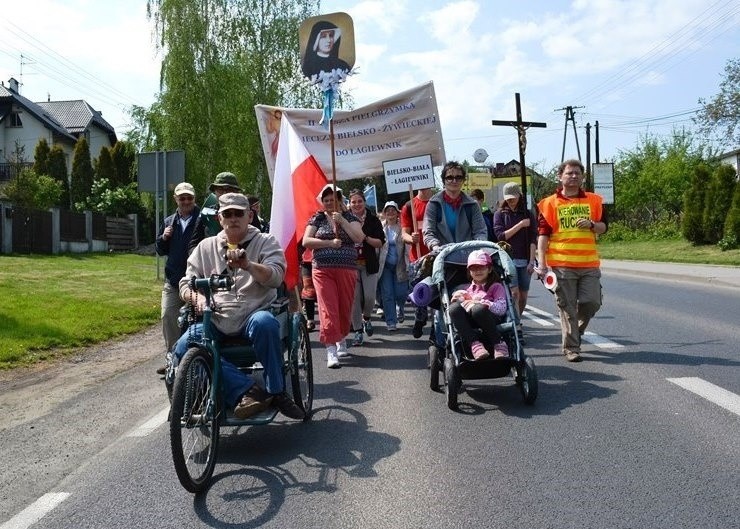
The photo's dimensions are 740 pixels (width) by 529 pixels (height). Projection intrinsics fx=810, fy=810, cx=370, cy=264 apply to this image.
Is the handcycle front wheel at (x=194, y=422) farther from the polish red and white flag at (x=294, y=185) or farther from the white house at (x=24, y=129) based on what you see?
the white house at (x=24, y=129)

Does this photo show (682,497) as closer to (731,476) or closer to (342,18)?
(731,476)

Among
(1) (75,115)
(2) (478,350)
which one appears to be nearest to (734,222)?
(2) (478,350)

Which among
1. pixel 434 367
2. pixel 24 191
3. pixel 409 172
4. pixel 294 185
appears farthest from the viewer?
pixel 24 191

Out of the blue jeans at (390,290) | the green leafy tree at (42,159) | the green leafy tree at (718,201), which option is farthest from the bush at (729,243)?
the green leafy tree at (42,159)

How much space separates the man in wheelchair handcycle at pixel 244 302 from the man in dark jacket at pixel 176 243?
184 centimetres

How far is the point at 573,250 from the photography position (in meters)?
8.18

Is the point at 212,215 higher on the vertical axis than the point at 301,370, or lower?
higher

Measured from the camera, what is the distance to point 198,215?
747cm

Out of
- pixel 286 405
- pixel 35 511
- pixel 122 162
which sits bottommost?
pixel 35 511

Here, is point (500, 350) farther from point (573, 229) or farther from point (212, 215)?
point (212, 215)

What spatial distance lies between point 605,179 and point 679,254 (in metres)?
19.8

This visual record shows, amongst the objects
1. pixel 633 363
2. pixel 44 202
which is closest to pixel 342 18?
pixel 633 363

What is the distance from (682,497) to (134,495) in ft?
9.34

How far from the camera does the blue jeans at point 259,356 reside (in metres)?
5.03
